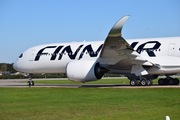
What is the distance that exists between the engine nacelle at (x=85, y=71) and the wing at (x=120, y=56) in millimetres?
735

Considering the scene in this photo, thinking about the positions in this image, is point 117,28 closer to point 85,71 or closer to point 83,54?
point 85,71

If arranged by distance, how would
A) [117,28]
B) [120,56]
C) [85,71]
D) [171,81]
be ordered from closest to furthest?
[117,28] < [120,56] < [85,71] < [171,81]

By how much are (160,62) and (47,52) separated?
10346mm

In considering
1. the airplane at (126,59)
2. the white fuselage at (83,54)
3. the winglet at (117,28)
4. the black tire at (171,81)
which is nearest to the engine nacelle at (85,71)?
the airplane at (126,59)

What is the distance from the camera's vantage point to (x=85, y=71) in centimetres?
1770

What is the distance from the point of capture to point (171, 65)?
712 inches

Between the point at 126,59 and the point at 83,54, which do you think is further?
the point at 83,54

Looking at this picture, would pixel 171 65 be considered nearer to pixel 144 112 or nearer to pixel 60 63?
pixel 60 63

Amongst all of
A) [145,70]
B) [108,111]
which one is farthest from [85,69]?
[108,111]

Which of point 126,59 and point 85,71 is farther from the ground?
point 126,59

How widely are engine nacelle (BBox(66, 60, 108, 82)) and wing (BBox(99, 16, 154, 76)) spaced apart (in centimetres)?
73

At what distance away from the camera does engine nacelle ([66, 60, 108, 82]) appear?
57.8 feet

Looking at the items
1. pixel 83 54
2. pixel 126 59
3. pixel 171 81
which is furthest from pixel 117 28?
pixel 171 81

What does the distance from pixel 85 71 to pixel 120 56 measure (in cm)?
275
